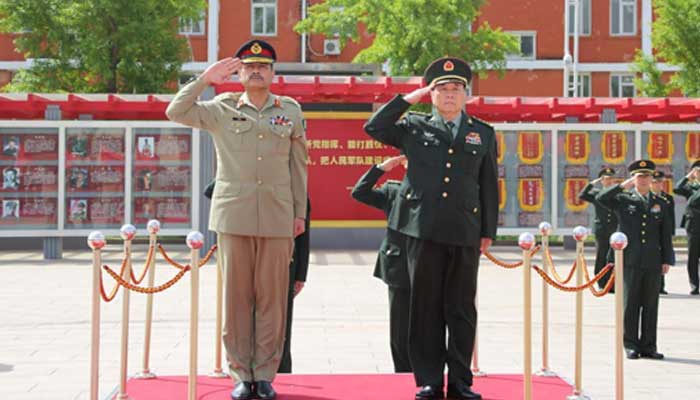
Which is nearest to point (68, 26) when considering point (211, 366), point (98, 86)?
point (98, 86)

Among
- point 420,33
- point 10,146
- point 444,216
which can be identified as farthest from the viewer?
point 420,33

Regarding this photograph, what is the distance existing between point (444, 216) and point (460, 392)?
41.8 inches

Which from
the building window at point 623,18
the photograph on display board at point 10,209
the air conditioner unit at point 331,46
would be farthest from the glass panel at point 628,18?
the photograph on display board at point 10,209

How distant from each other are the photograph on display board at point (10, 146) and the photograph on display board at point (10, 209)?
0.90 m

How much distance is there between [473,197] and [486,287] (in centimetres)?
857

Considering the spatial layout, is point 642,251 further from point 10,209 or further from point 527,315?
point 10,209

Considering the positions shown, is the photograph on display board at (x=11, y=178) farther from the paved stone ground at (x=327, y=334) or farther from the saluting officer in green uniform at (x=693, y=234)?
the saluting officer in green uniform at (x=693, y=234)

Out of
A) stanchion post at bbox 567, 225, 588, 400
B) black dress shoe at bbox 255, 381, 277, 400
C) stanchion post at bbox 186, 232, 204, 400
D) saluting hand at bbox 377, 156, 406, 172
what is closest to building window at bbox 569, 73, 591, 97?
stanchion post at bbox 567, 225, 588, 400

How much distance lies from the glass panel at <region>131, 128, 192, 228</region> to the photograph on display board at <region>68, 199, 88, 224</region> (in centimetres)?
93

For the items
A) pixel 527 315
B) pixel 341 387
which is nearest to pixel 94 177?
pixel 341 387

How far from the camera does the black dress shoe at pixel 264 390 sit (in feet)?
18.9

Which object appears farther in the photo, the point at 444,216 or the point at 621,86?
the point at 621,86

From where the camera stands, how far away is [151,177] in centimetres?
1873

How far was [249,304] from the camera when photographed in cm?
585
